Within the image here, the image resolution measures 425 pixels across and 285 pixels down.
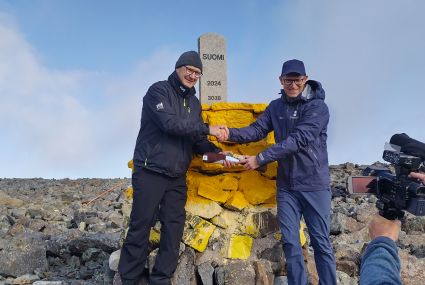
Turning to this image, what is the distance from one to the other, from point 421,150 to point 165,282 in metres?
3.72

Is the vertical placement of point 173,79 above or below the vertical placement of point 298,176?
above

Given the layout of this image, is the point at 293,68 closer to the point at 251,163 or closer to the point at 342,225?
the point at 251,163

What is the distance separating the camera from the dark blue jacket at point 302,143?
16.5 ft

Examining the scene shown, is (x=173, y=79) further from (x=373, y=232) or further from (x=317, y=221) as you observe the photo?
(x=373, y=232)

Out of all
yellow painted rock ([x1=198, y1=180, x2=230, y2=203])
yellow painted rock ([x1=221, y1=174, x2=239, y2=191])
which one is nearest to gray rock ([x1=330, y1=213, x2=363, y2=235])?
yellow painted rock ([x1=221, y1=174, x2=239, y2=191])

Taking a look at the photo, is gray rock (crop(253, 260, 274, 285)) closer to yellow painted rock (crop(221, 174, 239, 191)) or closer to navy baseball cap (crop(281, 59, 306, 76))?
yellow painted rock (crop(221, 174, 239, 191))

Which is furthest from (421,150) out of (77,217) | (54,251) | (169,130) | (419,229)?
(77,217)

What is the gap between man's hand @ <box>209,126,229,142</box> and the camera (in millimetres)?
5531

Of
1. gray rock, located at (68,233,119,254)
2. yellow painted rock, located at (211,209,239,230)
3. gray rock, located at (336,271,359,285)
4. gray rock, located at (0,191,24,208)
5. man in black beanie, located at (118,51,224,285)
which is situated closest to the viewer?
man in black beanie, located at (118,51,224,285)

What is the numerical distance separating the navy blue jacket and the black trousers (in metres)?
0.16

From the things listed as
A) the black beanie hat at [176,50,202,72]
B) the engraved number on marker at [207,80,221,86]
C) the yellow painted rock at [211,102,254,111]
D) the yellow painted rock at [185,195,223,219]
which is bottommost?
the yellow painted rock at [185,195,223,219]

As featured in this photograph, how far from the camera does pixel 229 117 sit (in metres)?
6.07

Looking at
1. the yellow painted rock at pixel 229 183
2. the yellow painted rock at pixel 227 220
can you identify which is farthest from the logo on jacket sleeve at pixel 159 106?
the yellow painted rock at pixel 227 220

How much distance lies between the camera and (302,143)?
197 inches
